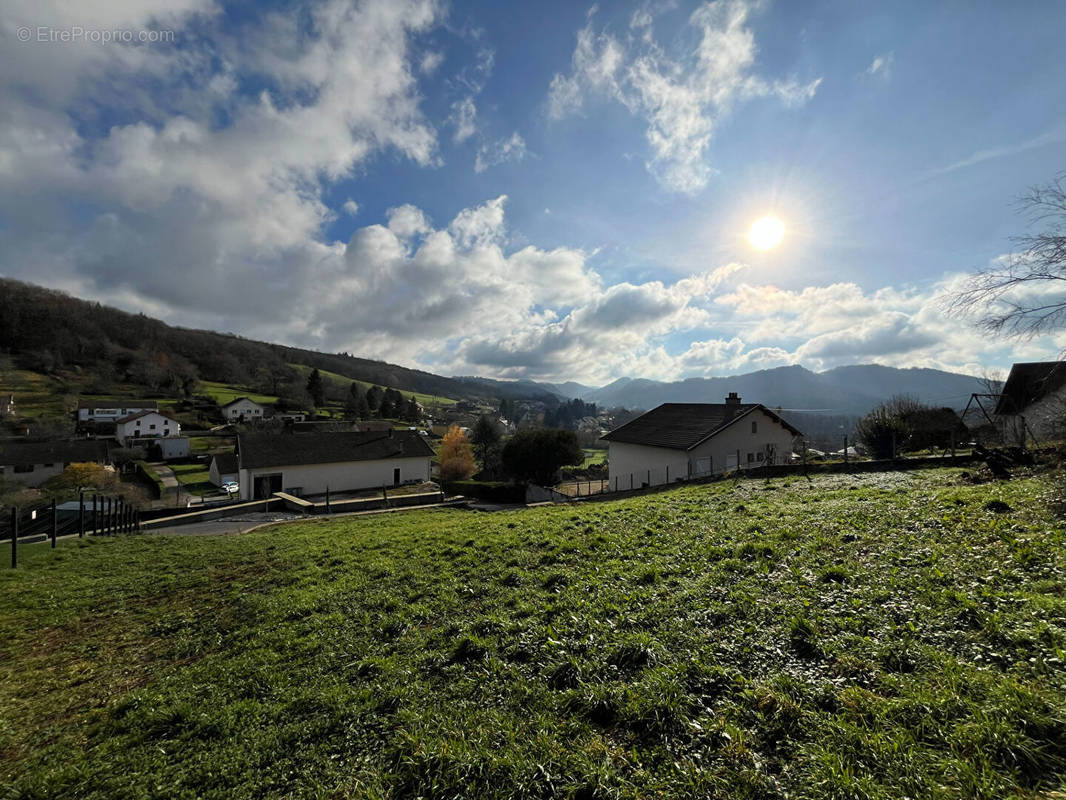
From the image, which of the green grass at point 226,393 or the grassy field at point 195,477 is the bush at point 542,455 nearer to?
the grassy field at point 195,477

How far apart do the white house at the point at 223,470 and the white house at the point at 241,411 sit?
123 feet

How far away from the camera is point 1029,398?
95.6ft

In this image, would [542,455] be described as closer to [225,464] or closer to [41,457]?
[225,464]

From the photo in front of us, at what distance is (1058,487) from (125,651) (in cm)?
1840

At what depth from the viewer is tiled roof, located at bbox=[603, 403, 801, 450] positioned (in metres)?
29.0

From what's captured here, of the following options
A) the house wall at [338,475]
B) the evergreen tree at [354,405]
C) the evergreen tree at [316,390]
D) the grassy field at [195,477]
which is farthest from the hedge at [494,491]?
the evergreen tree at [316,390]

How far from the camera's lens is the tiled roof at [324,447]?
39.5 m

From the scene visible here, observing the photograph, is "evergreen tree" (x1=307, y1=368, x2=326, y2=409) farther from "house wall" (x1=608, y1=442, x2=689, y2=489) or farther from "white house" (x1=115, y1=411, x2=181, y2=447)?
"house wall" (x1=608, y1=442, x2=689, y2=489)

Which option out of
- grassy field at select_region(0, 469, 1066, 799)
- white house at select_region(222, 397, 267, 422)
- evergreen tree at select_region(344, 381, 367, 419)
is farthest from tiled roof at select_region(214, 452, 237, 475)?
grassy field at select_region(0, 469, 1066, 799)

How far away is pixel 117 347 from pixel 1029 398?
6531 inches

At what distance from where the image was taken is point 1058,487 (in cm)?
858

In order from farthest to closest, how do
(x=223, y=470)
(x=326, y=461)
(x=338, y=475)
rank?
(x=223, y=470) → (x=338, y=475) → (x=326, y=461)

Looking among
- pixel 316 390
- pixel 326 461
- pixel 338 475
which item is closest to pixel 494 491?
pixel 338 475

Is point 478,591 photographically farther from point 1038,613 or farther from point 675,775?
point 1038,613
